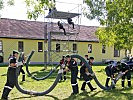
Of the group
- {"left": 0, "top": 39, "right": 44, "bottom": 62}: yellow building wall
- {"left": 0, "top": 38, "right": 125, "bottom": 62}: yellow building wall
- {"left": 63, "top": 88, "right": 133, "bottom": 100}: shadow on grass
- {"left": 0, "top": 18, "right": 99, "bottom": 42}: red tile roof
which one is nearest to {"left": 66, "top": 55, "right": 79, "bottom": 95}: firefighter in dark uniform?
{"left": 63, "top": 88, "right": 133, "bottom": 100}: shadow on grass

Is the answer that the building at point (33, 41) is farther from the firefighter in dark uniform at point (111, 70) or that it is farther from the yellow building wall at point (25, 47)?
the firefighter in dark uniform at point (111, 70)

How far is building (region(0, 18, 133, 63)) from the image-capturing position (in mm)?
31906

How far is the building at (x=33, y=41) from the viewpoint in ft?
105

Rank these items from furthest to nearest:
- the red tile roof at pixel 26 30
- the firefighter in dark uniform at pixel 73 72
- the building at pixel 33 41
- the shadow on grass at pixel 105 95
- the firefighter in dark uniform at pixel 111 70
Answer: the red tile roof at pixel 26 30
the building at pixel 33 41
the firefighter in dark uniform at pixel 111 70
the firefighter in dark uniform at pixel 73 72
the shadow on grass at pixel 105 95

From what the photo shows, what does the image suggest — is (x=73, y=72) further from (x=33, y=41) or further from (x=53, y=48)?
(x=53, y=48)

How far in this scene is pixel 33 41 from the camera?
3378 centimetres

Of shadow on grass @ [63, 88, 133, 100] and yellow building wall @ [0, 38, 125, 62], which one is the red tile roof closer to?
yellow building wall @ [0, 38, 125, 62]

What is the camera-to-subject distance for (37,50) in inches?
1348

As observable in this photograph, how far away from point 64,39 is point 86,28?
362 inches

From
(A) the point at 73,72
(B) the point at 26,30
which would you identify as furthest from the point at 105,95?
(B) the point at 26,30

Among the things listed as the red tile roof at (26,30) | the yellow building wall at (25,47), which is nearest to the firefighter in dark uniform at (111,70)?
the red tile roof at (26,30)

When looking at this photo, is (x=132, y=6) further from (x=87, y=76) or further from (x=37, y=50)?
(x=37, y=50)

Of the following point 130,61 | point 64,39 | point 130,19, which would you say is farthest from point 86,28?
point 130,19

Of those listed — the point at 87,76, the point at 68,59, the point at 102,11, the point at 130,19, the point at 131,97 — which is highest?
the point at 102,11
